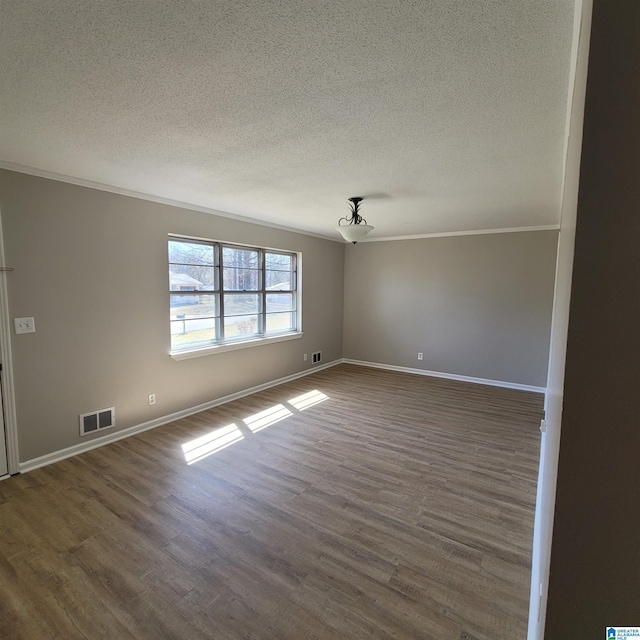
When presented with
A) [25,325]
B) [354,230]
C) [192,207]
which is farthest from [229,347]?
[354,230]

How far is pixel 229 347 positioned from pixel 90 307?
1.69 meters

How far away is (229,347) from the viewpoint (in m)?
4.42

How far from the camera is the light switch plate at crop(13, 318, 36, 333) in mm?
2709

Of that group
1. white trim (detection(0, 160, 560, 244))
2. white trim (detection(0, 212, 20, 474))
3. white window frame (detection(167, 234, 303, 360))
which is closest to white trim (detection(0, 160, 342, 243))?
white trim (detection(0, 160, 560, 244))

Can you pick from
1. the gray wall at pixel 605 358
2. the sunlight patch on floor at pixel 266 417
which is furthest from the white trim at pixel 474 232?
the gray wall at pixel 605 358

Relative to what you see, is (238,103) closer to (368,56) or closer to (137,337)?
(368,56)

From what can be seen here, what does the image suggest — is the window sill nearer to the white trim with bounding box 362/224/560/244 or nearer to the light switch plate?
the light switch plate

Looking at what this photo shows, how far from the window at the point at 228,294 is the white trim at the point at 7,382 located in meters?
1.43

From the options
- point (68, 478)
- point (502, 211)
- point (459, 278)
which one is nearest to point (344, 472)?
point (68, 478)

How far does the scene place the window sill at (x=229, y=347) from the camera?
153 inches

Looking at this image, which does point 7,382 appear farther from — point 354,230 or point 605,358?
point 605,358

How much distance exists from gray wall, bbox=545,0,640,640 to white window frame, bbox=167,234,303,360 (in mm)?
3863

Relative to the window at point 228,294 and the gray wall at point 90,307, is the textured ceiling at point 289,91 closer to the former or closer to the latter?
the gray wall at point 90,307

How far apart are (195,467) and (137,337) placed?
1530mm
